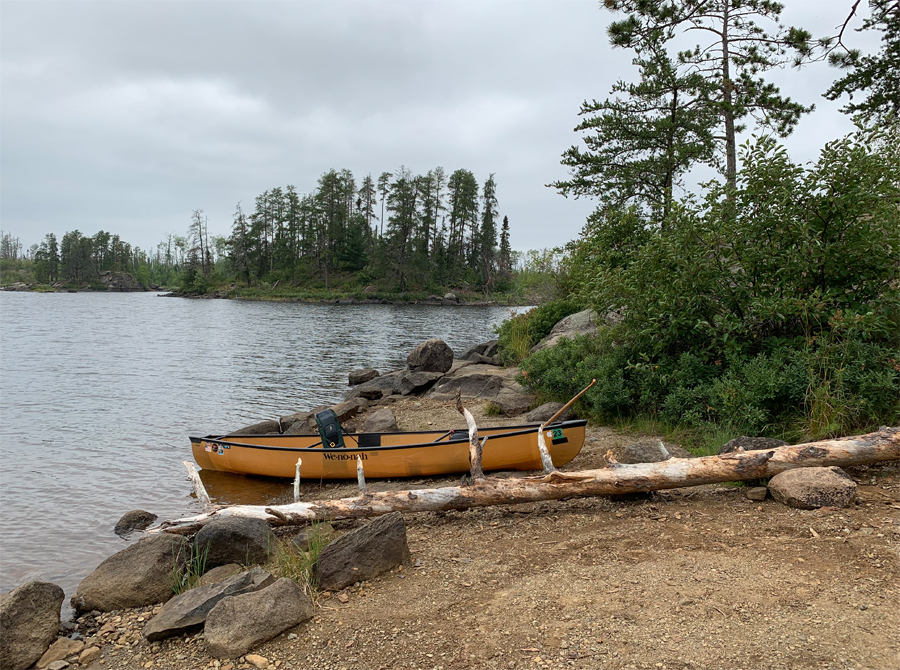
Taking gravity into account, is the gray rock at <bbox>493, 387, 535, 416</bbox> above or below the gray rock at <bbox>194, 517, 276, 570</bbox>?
above

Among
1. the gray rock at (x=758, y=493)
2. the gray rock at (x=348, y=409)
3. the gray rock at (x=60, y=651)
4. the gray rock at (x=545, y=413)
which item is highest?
the gray rock at (x=758, y=493)

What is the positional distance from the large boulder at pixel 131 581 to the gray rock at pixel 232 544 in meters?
0.28

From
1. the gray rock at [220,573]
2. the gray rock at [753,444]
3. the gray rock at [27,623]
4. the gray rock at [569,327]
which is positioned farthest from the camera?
the gray rock at [569,327]

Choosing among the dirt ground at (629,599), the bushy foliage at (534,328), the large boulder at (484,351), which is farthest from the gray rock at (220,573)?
the large boulder at (484,351)

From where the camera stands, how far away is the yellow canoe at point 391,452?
26.2 ft

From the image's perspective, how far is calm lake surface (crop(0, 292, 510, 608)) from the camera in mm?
7766

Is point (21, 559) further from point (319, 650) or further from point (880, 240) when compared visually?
point (880, 240)

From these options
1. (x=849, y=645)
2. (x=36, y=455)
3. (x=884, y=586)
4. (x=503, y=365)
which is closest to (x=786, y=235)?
(x=884, y=586)

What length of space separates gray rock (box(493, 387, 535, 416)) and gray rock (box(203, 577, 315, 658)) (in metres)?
8.28

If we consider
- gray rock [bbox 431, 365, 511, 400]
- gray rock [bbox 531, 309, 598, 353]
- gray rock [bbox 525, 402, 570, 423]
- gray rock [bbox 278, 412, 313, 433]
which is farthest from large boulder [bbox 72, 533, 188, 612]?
gray rock [bbox 531, 309, 598, 353]

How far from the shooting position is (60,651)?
15.1 feet

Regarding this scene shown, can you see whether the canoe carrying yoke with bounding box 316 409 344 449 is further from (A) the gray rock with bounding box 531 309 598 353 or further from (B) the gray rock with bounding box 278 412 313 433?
(A) the gray rock with bounding box 531 309 598 353

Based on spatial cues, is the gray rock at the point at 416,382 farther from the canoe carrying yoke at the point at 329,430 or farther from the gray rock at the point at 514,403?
the canoe carrying yoke at the point at 329,430

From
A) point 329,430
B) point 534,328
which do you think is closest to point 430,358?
point 534,328
